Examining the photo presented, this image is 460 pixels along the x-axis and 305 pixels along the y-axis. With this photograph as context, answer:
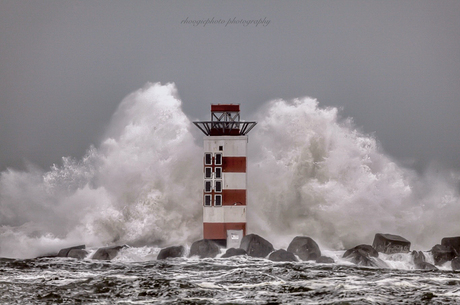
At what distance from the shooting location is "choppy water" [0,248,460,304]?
16.9 m

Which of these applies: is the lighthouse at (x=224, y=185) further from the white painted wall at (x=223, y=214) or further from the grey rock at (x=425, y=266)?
the grey rock at (x=425, y=266)

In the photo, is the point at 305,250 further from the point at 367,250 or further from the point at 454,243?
the point at 454,243

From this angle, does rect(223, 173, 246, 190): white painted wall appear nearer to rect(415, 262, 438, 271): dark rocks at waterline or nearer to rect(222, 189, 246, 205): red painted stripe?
rect(222, 189, 246, 205): red painted stripe

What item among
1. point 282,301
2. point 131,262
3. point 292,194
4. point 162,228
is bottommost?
point 282,301

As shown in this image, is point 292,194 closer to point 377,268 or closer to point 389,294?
point 377,268

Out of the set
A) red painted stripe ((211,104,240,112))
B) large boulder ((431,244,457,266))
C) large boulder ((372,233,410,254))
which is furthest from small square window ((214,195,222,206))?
large boulder ((431,244,457,266))

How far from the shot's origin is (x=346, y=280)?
18.8 metres

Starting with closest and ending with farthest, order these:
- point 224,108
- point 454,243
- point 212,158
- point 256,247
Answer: point 454,243, point 256,247, point 212,158, point 224,108

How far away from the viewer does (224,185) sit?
23734mm

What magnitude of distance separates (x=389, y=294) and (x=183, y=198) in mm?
12949

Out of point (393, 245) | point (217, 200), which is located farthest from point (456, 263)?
point (217, 200)

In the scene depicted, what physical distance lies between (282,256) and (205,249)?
325 cm

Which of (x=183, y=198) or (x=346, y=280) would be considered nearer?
(x=346, y=280)

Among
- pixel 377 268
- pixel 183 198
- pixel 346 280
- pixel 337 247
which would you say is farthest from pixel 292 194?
pixel 346 280
